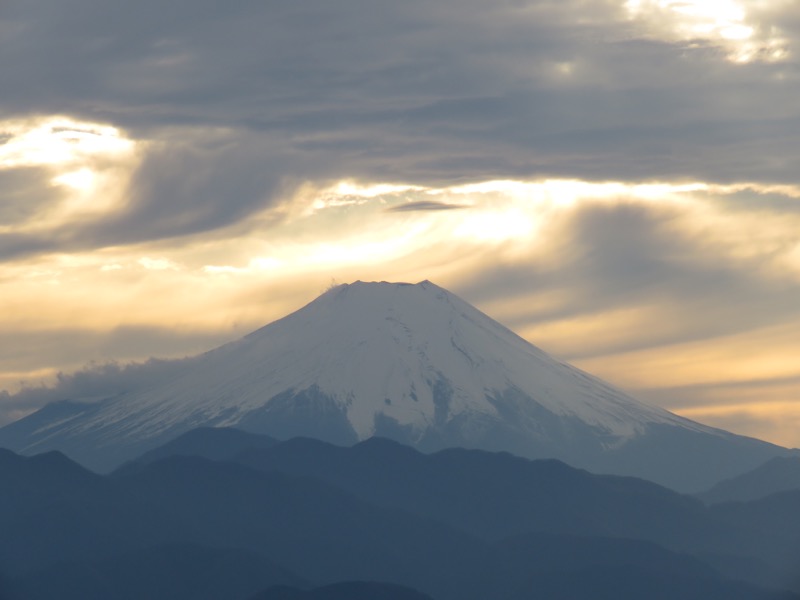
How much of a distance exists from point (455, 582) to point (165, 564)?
3778cm

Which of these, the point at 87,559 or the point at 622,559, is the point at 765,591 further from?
the point at 87,559

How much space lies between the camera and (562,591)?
182250 mm

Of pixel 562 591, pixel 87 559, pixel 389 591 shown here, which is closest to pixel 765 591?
pixel 562 591

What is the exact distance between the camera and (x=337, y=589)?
14800 centimetres

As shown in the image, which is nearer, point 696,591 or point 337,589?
point 337,589

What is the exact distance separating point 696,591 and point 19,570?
78.9 m

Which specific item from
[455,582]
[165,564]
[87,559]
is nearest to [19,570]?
[87,559]

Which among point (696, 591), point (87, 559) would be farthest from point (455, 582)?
point (87, 559)

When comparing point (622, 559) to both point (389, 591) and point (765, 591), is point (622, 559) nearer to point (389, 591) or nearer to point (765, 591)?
point (765, 591)

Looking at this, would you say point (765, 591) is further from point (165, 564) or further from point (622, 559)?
point (165, 564)

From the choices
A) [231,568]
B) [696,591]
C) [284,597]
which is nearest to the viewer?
[284,597]

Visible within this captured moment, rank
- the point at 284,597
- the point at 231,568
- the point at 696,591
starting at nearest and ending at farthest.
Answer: the point at 284,597 → the point at 231,568 → the point at 696,591

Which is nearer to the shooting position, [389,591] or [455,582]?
[389,591]

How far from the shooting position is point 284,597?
14750cm
